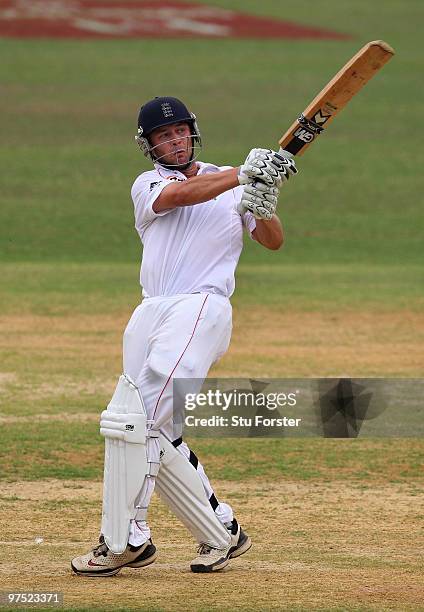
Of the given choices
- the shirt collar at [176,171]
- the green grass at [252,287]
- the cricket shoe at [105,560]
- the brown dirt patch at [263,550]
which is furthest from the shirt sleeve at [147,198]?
the green grass at [252,287]

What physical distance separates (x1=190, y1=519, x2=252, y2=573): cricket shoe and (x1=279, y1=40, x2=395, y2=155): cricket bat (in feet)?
4.97

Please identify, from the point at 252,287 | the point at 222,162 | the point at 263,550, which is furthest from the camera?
the point at 222,162

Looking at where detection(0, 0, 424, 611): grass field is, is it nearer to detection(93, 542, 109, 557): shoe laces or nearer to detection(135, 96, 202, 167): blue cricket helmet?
detection(93, 542, 109, 557): shoe laces

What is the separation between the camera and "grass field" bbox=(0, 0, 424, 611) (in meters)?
5.50

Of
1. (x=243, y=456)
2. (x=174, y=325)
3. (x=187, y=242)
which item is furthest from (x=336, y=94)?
(x=243, y=456)

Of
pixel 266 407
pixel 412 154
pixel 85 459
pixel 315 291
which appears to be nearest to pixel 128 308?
pixel 315 291

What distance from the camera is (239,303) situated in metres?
13.8

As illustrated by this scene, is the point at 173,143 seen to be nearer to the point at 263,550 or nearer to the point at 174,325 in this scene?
the point at 174,325

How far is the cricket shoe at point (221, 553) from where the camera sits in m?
5.32

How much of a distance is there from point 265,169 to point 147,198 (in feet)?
1.65

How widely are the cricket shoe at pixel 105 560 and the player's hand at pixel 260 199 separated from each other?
4.29 feet

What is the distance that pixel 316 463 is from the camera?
26.0 ft

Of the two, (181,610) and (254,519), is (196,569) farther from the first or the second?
(254,519)

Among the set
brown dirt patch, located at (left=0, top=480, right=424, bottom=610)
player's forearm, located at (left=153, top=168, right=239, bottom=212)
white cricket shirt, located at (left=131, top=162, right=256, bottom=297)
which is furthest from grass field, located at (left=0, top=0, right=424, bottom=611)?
player's forearm, located at (left=153, top=168, right=239, bottom=212)
